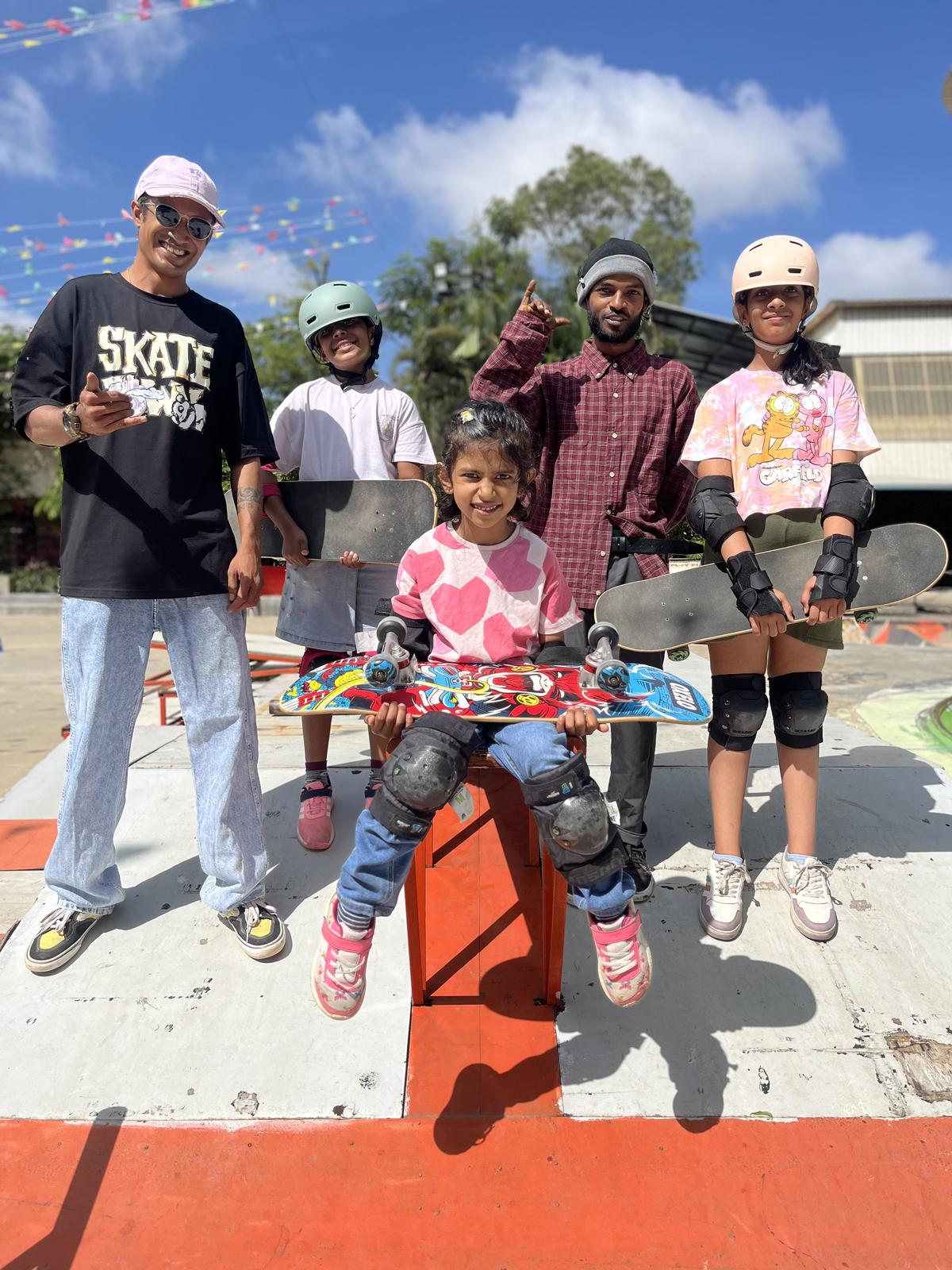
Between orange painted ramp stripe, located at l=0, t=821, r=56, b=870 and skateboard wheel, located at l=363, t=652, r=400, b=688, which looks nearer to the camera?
skateboard wheel, located at l=363, t=652, r=400, b=688

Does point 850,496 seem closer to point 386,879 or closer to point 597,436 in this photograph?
point 597,436

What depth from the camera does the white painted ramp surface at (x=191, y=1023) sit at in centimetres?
201

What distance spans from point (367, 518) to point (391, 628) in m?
0.90

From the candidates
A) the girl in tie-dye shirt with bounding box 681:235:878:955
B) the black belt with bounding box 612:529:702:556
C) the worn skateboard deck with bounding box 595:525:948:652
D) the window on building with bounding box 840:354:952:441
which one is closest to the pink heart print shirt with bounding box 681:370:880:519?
the girl in tie-dye shirt with bounding box 681:235:878:955

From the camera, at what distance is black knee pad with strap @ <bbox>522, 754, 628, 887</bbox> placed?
1816mm

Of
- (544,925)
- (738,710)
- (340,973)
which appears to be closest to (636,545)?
(738,710)

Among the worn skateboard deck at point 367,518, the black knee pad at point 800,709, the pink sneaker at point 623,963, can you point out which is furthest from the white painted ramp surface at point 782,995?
the worn skateboard deck at point 367,518

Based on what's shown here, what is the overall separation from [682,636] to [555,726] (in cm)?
72

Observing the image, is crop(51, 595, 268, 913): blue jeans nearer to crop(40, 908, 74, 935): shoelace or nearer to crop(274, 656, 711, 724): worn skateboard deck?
crop(40, 908, 74, 935): shoelace

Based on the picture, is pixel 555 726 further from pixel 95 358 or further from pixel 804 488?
pixel 95 358

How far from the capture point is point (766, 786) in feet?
11.3

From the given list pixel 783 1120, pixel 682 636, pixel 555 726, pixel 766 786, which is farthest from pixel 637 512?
pixel 783 1120

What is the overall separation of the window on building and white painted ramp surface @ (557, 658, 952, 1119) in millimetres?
21246

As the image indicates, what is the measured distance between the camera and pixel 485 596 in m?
2.34
